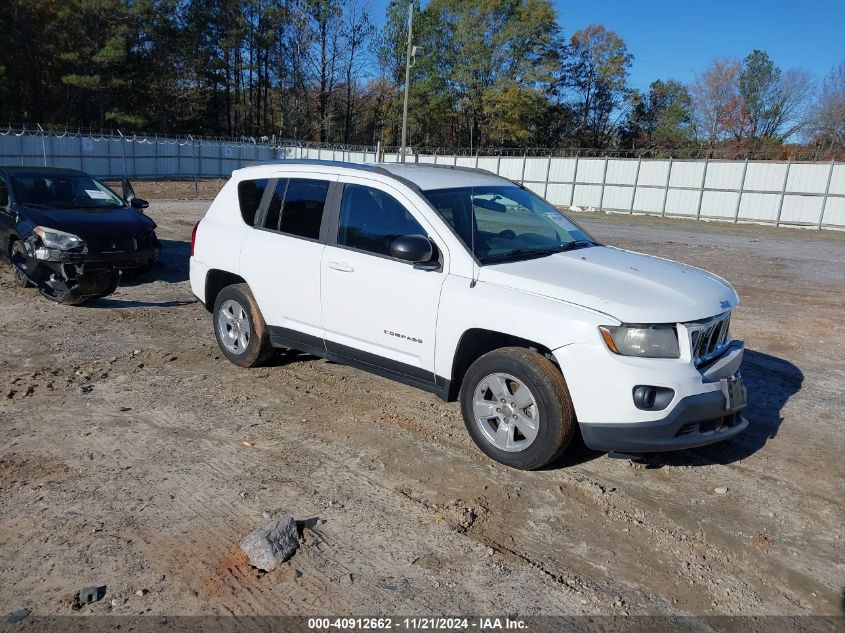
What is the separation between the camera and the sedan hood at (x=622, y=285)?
3900 mm

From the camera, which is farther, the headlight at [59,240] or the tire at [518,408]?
the headlight at [59,240]

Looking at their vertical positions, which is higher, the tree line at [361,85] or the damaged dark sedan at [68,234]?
the tree line at [361,85]

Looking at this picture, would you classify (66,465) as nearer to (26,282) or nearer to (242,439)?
(242,439)

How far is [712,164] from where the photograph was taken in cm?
2772

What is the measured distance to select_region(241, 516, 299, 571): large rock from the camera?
3.27 m

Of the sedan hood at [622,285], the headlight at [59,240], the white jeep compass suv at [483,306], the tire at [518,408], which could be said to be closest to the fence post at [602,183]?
the headlight at [59,240]

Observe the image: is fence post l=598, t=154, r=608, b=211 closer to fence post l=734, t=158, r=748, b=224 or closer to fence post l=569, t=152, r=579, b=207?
fence post l=569, t=152, r=579, b=207

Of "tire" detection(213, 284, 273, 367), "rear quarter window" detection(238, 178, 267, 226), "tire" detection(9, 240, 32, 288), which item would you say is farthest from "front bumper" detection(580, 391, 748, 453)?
"tire" detection(9, 240, 32, 288)

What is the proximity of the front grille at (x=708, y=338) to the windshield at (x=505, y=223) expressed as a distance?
1.23 m

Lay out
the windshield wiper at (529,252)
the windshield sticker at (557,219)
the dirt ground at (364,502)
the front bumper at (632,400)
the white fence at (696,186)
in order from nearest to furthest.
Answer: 1. the dirt ground at (364,502)
2. the front bumper at (632,400)
3. the windshield wiper at (529,252)
4. the windshield sticker at (557,219)
5. the white fence at (696,186)

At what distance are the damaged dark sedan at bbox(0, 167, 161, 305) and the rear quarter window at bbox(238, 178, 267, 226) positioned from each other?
3.28 meters

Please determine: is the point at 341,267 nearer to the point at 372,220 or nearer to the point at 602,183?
the point at 372,220

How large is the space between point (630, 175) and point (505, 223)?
27095 millimetres

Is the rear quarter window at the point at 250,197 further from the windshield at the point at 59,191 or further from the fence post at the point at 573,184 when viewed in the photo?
the fence post at the point at 573,184
